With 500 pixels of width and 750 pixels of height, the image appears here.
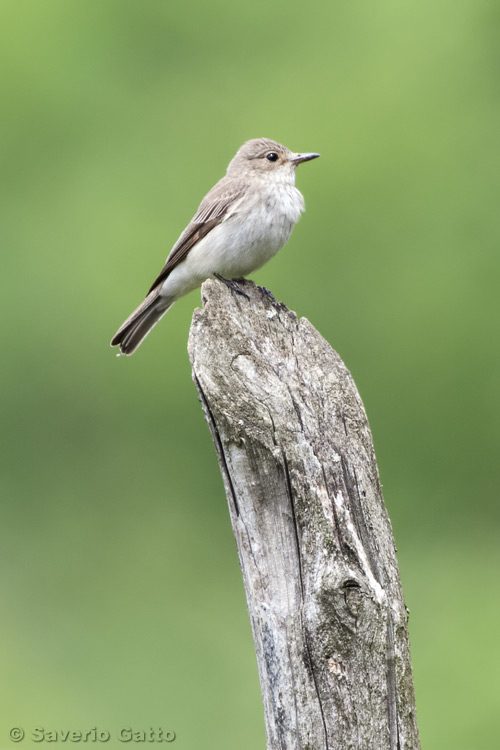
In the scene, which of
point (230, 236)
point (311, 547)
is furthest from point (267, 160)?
point (311, 547)

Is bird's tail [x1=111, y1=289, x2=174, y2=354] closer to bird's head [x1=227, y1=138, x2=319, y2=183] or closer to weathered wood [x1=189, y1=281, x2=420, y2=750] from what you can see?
bird's head [x1=227, y1=138, x2=319, y2=183]

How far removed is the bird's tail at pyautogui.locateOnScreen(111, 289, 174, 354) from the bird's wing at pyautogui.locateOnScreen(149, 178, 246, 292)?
98 millimetres

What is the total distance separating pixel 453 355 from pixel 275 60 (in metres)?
4.42

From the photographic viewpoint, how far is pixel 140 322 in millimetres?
6449

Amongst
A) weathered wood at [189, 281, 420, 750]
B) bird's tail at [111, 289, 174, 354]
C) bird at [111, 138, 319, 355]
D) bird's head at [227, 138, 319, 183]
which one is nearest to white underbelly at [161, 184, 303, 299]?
bird at [111, 138, 319, 355]

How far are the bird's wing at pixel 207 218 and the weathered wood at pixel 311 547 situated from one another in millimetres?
2566

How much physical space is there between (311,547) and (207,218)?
321cm

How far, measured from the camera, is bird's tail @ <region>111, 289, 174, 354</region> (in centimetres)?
633

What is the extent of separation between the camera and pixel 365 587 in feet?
11.4

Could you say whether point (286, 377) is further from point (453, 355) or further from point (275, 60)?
point (275, 60)

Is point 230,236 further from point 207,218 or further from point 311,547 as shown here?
point 311,547

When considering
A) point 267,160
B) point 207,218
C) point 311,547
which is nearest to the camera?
point 311,547

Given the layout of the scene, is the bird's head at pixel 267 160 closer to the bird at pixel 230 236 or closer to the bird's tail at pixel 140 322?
the bird at pixel 230 236

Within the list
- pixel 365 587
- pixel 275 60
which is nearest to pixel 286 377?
pixel 365 587
